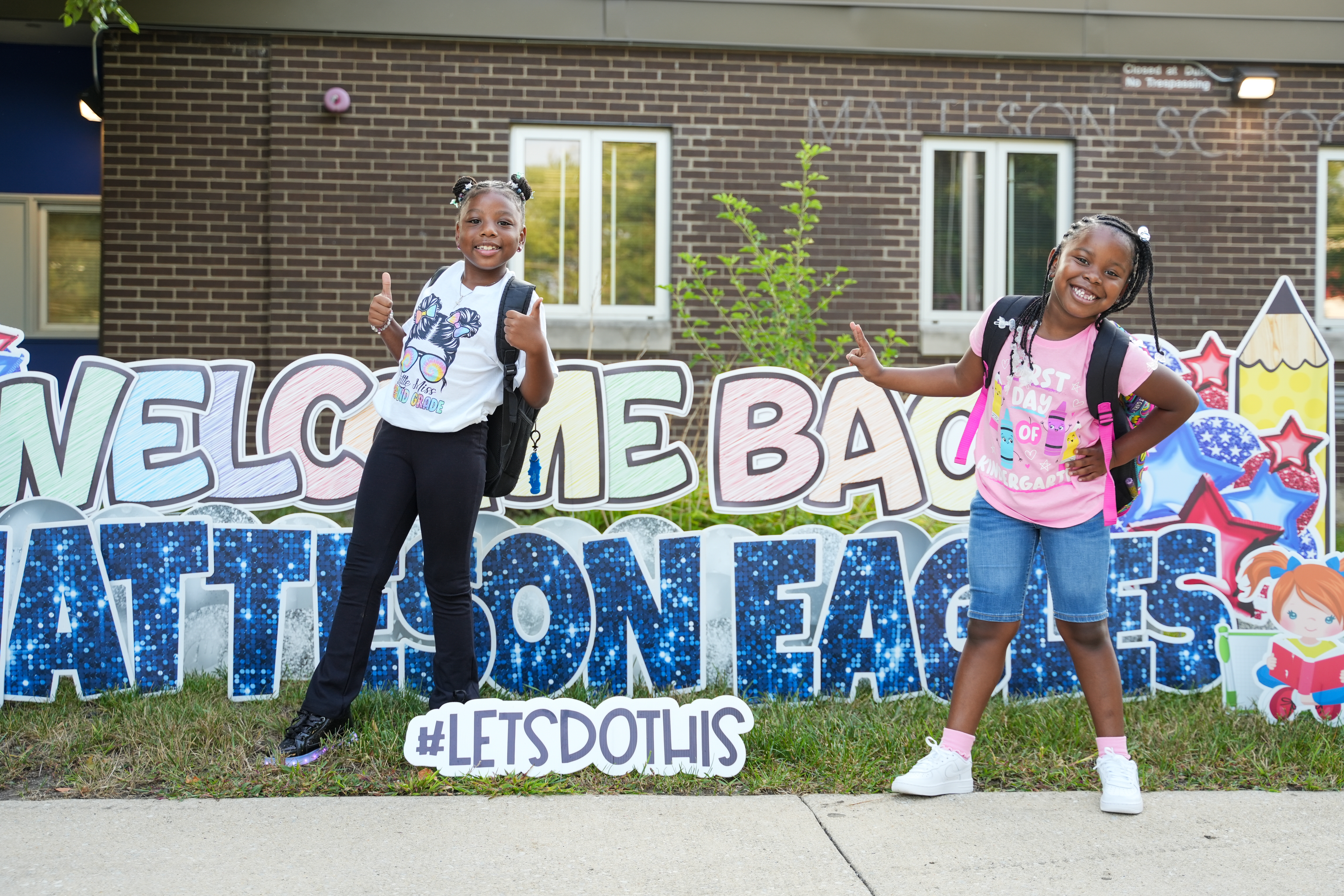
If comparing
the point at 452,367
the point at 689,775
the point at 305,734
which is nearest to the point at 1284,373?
the point at 689,775

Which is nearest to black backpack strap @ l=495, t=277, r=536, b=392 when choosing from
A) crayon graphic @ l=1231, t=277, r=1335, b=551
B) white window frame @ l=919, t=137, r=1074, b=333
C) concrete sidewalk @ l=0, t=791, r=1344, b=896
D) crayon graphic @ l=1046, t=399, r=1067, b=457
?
concrete sidewalk @ l=0, t=791, r=1344, b=896

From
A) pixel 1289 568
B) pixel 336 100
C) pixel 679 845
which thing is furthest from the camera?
pixel 336 100

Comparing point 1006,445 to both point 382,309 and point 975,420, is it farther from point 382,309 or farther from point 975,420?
point 382,309

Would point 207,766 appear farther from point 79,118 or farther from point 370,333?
point 79,118

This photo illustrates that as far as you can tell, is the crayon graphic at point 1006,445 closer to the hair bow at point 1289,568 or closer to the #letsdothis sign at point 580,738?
the #letsdothis sign at point 580,738

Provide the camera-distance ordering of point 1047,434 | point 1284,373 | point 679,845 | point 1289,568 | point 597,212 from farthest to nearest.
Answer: point 597,212
point 1284,373
point 1289,568
point 1047,434
point 679,845

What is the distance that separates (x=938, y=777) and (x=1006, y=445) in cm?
98

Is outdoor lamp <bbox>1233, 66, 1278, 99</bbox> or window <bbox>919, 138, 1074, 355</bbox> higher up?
outdoor lamp <bbox>1233, 66, 1278, 99</bbox>

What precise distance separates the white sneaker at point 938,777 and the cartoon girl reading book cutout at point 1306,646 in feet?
4.48

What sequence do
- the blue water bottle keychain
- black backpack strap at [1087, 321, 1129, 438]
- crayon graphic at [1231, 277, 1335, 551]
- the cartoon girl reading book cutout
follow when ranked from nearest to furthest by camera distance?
1. black backpack strap at [1087, 321, 1129, 438]
2. the cartoon girl reading book cutout
3. the blue water bottle keychain
4. crayon graphic at [1231, 277, 1335, 551]

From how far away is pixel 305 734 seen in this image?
3.48 m

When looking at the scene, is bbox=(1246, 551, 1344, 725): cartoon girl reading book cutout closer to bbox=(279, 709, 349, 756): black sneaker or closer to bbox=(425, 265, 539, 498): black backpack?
bbox=(425, 265, 539, 498): black backpack

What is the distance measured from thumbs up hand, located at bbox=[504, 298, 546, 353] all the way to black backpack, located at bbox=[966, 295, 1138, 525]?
1316 millimetres

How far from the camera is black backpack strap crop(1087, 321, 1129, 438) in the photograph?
317 cm
